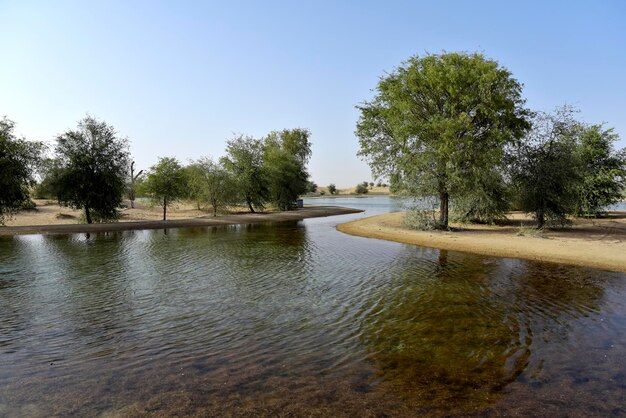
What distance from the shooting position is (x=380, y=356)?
7.57 meters

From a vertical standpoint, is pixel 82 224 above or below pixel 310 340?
above

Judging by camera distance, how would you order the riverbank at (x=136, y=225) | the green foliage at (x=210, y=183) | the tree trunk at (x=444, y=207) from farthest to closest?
1. the green foliage at (x=210, y=183)
2. the riverbank at (x=136, y=225)
3. the tree trunk at (x=444, y=207)

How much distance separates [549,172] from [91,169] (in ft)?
130

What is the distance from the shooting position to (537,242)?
21.6 meters

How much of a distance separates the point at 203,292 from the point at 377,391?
799 centimetres

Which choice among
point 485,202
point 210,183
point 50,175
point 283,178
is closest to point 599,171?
point 485,202

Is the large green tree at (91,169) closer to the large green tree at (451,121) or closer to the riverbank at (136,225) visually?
the riverbank at (136,225)

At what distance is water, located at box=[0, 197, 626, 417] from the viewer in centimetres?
587

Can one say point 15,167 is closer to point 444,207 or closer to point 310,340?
point 310,340

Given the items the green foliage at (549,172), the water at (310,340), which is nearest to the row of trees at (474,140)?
the green foliage at (549,172)

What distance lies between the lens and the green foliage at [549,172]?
25500mm

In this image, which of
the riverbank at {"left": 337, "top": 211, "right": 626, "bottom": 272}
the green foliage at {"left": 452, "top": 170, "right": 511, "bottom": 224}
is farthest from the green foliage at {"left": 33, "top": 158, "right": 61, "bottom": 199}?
the green foliage at {"left": 452, "top": 170, "right": 511, "bottom": 224}

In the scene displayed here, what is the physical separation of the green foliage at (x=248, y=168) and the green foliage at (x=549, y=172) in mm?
35401

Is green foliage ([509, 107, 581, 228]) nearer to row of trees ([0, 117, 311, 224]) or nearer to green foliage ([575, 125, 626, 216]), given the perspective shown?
green foliage ([575, 125, 626, 216])
